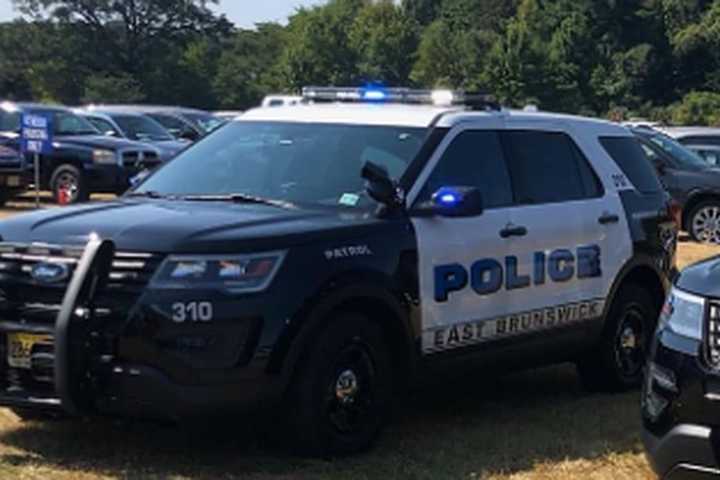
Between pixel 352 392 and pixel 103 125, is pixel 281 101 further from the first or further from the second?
pixel 103 125

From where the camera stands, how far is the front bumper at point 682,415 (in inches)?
204

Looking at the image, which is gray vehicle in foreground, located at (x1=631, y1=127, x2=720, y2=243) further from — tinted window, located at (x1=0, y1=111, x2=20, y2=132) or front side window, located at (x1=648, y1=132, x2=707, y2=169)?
tinted window, located at (x1=0, y1=111, x2=20, y2=132)

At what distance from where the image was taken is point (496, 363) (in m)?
7.25

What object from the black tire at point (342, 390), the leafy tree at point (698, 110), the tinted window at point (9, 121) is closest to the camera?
the black tire at point (342, 390)

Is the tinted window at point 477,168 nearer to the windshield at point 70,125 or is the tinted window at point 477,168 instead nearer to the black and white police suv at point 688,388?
the black and white police suv at point 688,388

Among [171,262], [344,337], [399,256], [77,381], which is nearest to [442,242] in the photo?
[399,256]

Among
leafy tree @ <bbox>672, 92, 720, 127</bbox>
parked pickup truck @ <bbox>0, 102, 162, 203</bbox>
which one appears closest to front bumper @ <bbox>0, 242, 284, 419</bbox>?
parked pickup truck @ <bbox>0, 102, 162, 203</bbox>

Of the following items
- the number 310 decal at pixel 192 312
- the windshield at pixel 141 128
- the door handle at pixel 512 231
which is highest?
the door handle at pixel 512 231

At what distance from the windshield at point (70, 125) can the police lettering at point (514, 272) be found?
14006 mm

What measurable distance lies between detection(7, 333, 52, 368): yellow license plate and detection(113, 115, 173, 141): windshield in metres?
16.6

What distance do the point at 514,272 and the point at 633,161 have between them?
1787 mm

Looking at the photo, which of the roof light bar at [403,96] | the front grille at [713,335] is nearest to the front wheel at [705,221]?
the roof light bar at [403,96]

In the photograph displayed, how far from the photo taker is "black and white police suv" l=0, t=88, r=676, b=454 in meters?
5.71

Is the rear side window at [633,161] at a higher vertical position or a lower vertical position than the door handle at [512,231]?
higher
